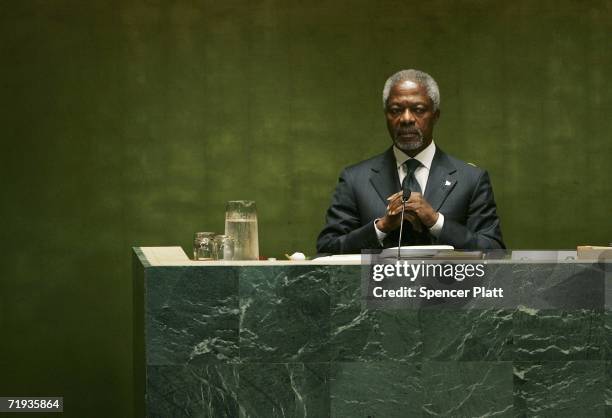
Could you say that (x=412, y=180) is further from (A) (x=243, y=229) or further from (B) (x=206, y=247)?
(B) (x=206, y=247)

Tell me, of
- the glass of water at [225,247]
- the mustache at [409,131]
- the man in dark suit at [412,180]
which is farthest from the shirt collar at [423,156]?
the glass of water at [225,247]

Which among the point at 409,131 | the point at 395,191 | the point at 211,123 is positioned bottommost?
the point at 395,191

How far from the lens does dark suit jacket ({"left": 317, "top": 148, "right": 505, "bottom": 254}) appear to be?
4.59m

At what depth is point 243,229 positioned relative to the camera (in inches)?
156

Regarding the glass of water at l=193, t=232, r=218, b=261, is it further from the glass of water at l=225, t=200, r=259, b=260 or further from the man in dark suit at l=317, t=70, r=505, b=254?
the man in dark suit at l=317, t=70, r=505, b=254

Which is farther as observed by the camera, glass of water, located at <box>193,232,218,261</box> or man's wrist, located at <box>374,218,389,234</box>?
man's wrist, located at <box>374,218,389,234</box>

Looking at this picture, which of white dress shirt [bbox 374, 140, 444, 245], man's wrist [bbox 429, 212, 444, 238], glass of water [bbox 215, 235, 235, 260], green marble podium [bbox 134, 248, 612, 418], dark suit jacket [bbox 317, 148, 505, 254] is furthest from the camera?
white dress shirt [bbox 374, 140, 444, 245]

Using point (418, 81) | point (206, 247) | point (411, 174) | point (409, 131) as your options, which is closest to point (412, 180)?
point (411, 174)

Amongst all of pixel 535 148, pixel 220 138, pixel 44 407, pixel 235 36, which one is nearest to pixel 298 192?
pixel 220 138

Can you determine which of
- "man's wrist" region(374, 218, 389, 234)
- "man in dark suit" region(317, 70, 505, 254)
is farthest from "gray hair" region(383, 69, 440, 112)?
"man's wrist" region(374, 218, 389, 234)

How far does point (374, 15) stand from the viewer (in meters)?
6.64

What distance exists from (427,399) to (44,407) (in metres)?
3.63

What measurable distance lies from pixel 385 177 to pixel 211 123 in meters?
2.14

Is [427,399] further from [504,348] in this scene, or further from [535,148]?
[535,148]
